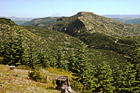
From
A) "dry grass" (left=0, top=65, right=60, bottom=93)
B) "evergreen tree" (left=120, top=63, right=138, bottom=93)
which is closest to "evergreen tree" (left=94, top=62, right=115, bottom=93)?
"evergreen tree" (left=120, top=63, right=138, bottom=93)

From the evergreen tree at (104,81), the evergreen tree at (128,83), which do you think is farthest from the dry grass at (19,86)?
the evergreen tree at (128,83)

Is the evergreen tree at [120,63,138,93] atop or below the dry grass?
below

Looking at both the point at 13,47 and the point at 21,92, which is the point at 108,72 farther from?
the point at 13,47

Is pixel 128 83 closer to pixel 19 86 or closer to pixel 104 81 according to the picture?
pixel 104 81

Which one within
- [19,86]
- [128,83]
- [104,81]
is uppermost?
[19,86]

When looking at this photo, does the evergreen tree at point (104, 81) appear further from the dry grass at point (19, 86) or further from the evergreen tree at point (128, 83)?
the dry grass at point (19, 86)

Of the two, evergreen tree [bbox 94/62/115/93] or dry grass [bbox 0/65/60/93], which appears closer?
dry grass [bbox 0/65/60/93]

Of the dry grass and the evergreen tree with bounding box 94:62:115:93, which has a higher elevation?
the dry grass

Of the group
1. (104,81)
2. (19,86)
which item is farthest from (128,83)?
(19,86)

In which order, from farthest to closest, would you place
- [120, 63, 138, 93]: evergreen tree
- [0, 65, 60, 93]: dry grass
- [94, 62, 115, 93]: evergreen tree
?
1. [120, 63, 138, 93]: evergreen tree
2. [94, 62, 115, 93]: evergreen tree
3. [0, 65, 60, 93]: dry grass

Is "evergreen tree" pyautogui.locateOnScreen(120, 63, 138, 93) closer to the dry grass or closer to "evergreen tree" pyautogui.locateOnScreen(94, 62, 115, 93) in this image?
"evergreen tree" pyautogui.locateOnScreen(94, 62, 115, 93)

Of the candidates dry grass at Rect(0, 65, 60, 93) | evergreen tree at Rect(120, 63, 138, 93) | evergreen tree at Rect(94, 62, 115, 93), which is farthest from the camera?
evergreen tree at Rect(120, 63, 138, 93)

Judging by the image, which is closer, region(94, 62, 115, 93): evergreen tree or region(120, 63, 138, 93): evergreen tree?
region(94, 62, 115, 93): evergreen tree

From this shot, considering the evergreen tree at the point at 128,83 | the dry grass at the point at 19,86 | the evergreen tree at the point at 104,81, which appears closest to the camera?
the dry grass at the point at 19,86
